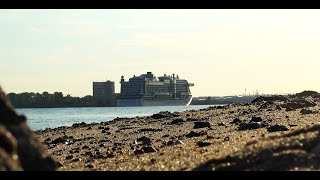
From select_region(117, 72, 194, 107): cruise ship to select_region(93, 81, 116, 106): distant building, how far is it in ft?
17.3

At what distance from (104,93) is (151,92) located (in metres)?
27.2

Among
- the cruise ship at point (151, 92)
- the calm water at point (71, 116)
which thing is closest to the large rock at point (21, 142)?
the calm water at point (71, 116)

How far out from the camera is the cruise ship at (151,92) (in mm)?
174250

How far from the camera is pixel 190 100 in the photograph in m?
187

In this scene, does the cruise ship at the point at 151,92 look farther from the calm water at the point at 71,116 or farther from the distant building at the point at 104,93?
the calm water at the point at 71,116

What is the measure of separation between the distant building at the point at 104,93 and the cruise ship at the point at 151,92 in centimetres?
528

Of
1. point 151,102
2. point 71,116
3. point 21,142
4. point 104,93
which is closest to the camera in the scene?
point 21,142

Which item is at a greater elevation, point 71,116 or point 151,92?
point 151,92

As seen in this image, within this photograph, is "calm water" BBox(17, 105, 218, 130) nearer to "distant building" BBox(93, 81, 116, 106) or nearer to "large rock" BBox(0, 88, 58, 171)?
"large rock" BBox(0, 88, 58, 171)

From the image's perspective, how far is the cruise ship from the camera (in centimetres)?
17425

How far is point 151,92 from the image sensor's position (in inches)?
6905

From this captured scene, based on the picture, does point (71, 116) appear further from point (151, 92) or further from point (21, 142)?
point (21, 142)

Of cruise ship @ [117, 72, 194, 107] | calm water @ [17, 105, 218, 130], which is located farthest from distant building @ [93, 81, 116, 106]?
calm water @ [17, 105, 218, 130]

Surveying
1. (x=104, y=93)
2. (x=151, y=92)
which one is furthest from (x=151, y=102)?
(x=104, y=93)
